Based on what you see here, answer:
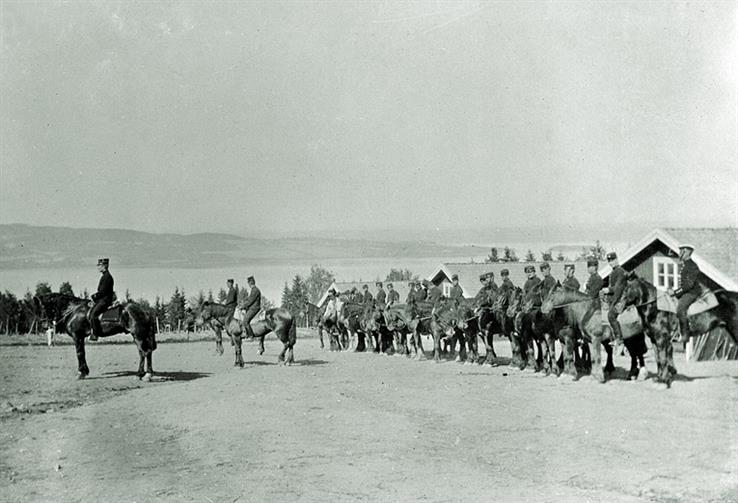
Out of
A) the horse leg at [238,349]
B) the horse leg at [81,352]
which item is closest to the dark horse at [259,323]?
the horse leg at [238,349]

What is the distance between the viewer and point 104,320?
1734cm

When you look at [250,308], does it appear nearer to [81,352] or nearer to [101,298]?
[101,298]

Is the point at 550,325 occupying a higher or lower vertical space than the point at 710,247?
lower

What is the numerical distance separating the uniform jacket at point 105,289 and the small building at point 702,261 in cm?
1618

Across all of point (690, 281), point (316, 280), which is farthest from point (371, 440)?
point (316, 280)

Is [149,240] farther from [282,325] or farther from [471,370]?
[471,370]

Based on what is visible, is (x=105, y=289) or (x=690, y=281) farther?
(x=105, y=289)

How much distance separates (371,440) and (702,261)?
1546 cm

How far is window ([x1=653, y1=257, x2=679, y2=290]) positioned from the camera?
22766mm

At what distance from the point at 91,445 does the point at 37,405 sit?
4241mm

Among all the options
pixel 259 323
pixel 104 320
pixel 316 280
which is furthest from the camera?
pixel 316 280

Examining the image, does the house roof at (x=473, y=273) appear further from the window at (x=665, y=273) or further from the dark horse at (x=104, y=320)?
the dark horse at (x=104, y=320)

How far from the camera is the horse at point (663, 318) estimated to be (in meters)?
14.6

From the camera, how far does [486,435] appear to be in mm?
10977
